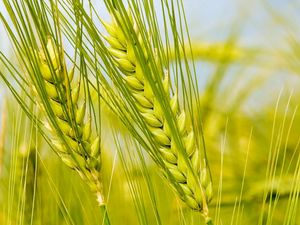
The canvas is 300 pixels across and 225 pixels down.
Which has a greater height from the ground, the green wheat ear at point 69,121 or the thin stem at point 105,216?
the green wheat ear at point 69,121

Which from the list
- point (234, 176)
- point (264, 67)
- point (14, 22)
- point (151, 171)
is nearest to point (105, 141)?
point (151, 171)

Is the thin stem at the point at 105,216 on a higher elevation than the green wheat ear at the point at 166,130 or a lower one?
lower

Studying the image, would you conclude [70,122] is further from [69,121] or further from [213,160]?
[213,160]

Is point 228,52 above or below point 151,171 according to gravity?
above

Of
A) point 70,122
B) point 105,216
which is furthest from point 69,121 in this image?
point 105,216

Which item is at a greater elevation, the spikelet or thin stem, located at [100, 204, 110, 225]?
the spikelet

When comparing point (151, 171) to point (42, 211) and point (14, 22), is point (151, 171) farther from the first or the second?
point (14, 22)
